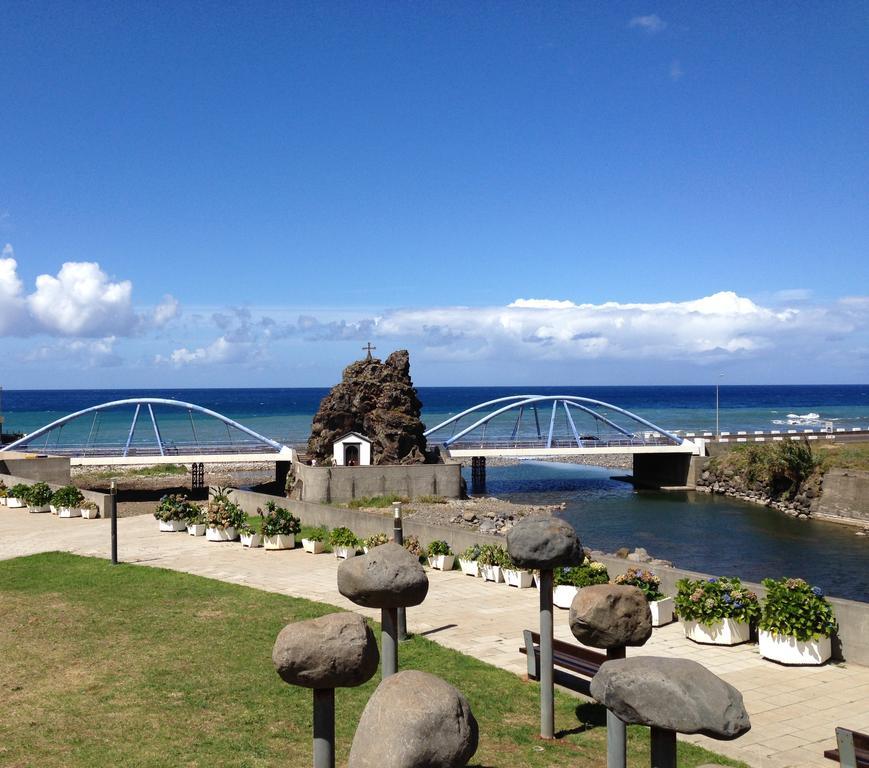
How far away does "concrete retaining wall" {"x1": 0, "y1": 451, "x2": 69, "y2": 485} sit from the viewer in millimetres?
43875

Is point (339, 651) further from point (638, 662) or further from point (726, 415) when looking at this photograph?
point (726, 415)

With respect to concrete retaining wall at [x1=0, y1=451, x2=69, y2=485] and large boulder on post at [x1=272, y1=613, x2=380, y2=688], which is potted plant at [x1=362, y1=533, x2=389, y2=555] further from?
concrete retaining wall at [x1=0, y1=451, x2=69, y2=485]

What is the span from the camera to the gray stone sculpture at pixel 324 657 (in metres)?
6.25

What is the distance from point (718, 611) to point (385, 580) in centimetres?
688

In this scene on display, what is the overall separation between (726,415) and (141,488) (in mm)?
108898

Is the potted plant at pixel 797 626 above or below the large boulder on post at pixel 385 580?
below

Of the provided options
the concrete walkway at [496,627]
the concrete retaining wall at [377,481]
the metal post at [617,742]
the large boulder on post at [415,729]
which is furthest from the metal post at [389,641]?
the concrete retaining wall at [377,481]

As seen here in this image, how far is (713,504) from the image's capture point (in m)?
50.1

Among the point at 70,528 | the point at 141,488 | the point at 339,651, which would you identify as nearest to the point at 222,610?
the point at 339,651

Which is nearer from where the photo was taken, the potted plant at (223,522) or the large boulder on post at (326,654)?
the large boulder on post at (326,654)

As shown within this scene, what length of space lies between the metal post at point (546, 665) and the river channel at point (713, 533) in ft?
68.6

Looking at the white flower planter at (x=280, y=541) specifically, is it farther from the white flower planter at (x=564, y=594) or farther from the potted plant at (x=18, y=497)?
the potted plant at (x=18, y=497)

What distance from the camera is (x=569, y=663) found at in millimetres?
10156

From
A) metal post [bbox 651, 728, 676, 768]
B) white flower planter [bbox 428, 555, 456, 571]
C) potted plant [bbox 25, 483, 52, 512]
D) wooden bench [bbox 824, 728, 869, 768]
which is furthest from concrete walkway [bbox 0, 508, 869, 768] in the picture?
metal post [bbox 651, 728, 676, 768]
